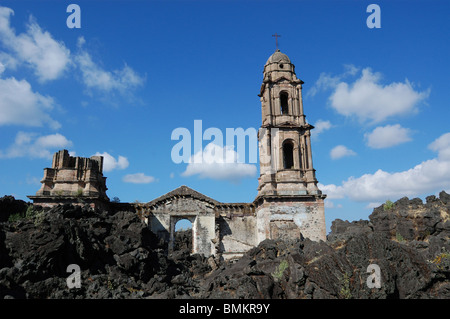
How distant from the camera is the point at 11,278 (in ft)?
47.8

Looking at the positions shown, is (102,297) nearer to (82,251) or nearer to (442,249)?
(82,251)

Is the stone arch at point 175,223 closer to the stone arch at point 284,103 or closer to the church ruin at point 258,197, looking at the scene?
the church ruin at point 258,197

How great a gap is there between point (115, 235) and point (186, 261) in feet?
20.1

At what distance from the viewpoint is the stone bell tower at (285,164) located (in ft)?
85.3

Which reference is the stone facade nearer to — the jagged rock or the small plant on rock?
the small plant on rock

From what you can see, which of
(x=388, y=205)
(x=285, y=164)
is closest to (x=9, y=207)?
(x=285, y=164)

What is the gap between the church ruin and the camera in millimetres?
26016

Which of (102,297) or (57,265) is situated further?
(57,265)

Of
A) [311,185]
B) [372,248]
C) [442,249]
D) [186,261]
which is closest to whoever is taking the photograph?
[372,248]

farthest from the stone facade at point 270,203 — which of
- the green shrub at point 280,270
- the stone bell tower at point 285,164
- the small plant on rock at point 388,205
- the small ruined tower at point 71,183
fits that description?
the green shrub at point 280,270

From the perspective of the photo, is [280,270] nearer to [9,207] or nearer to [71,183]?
[9,207]

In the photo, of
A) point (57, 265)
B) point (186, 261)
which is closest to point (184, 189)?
point (186, 261)
